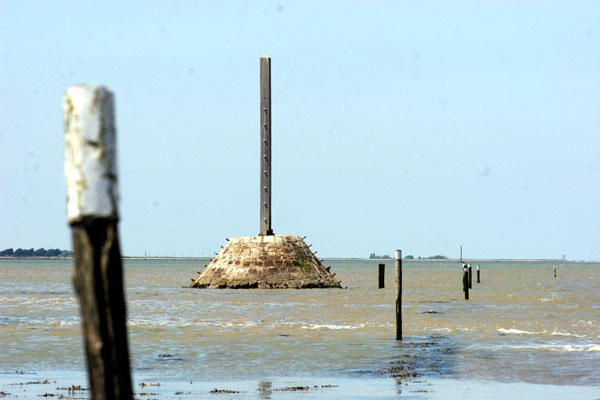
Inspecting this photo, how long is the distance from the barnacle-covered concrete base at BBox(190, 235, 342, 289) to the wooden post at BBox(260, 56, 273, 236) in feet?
3.74

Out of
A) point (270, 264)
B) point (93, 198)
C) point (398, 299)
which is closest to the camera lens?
point (93, 198)

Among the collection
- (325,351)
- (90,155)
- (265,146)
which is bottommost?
(325,351)

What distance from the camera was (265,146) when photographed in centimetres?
6944

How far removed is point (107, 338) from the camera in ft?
19.7

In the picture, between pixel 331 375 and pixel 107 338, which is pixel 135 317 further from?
pixel 107 338

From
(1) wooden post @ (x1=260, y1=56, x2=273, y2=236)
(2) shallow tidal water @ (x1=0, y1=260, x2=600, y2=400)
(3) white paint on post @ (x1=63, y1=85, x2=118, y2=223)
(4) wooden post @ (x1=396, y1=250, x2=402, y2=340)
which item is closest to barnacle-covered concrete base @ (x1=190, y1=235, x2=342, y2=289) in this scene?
(1) wooden post @ (x1=260, y1=56, x2=273, y2=236)

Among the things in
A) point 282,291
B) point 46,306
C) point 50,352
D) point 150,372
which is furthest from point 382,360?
point 282,291

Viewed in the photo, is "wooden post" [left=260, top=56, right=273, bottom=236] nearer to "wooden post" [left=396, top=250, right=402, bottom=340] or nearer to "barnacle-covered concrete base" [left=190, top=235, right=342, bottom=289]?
"barnacle-covered concrete base" [left=190, top=235, right=342, bottom=289]

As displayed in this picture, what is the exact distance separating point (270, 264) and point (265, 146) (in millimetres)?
6869

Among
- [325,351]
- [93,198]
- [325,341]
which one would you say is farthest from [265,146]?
[93,198]

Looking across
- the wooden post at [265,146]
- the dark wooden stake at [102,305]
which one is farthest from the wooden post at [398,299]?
the wooden post at [265,146]

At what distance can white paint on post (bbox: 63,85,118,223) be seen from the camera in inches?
226

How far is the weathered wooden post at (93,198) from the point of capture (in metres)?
5.74

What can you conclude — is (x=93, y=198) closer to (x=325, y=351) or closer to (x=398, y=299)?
(x=325, y=351)
